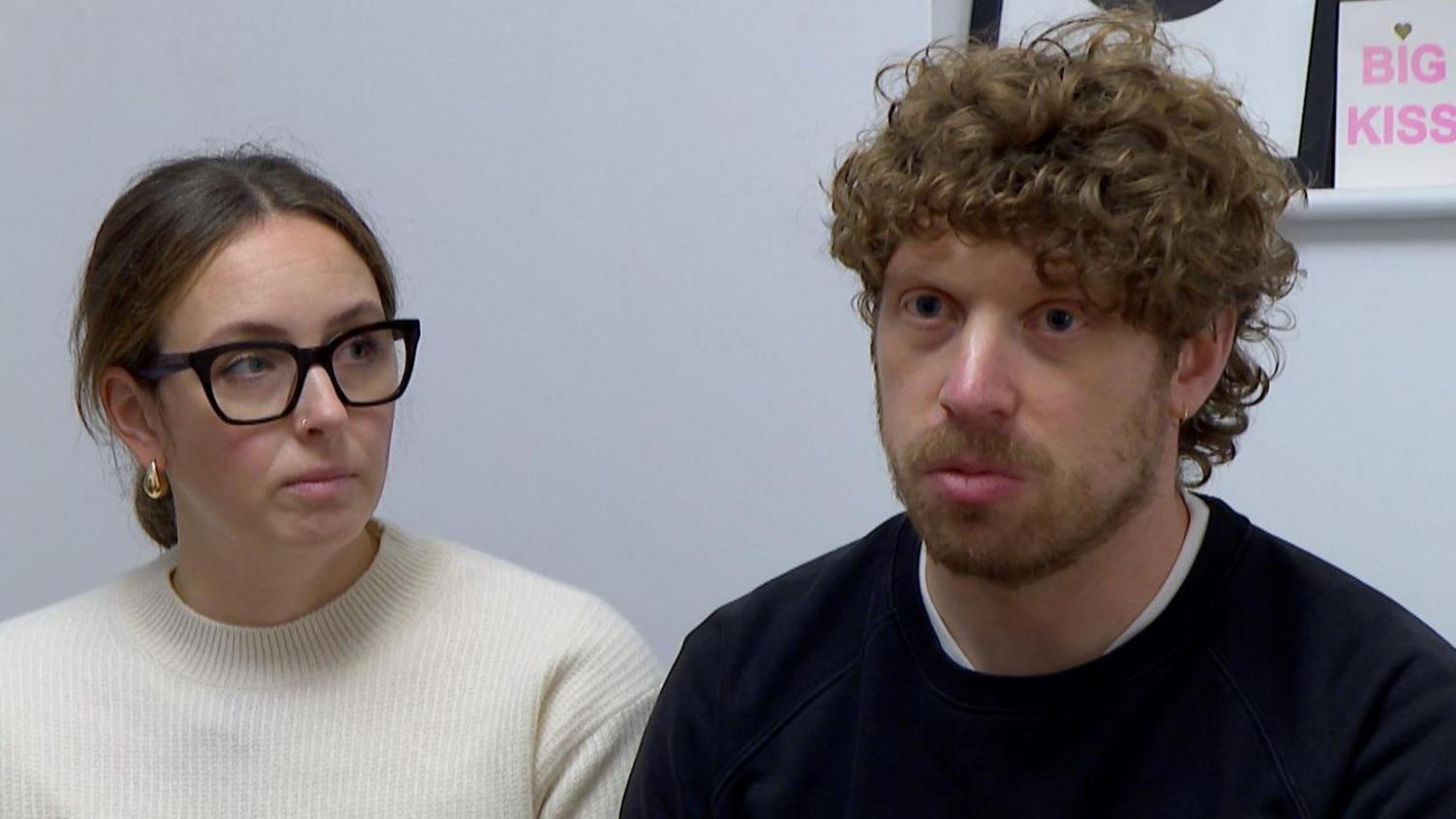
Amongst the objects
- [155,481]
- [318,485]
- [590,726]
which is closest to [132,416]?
[155,481]

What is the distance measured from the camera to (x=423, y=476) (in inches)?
88.8

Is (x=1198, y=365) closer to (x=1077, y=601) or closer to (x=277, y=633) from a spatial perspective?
(x=1077, y=601)

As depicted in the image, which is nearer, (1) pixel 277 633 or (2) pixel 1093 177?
(2) pixel 1093 177

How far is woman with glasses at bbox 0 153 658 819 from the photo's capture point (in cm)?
147

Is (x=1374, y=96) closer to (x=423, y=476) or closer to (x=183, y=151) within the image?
(x=423, y=476)

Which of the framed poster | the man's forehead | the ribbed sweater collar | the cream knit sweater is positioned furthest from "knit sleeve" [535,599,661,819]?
the framed poster

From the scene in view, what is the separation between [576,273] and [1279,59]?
2.65 ft

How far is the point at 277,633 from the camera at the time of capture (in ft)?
5.10

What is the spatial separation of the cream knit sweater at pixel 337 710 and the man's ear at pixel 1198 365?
535 mm

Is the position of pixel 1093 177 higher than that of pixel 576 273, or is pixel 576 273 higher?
pixel 1093 177

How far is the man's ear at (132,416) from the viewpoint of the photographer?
1527mm

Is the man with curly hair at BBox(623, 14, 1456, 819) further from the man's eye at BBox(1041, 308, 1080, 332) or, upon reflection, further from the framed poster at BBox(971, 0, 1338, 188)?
the framed poster at BBox(971, 0, 1338, 188)

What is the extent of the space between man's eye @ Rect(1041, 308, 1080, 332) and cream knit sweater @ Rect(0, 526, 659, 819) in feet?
1.75

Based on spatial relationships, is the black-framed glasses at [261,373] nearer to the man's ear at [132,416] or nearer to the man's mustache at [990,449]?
the man's ear at [132,416]
